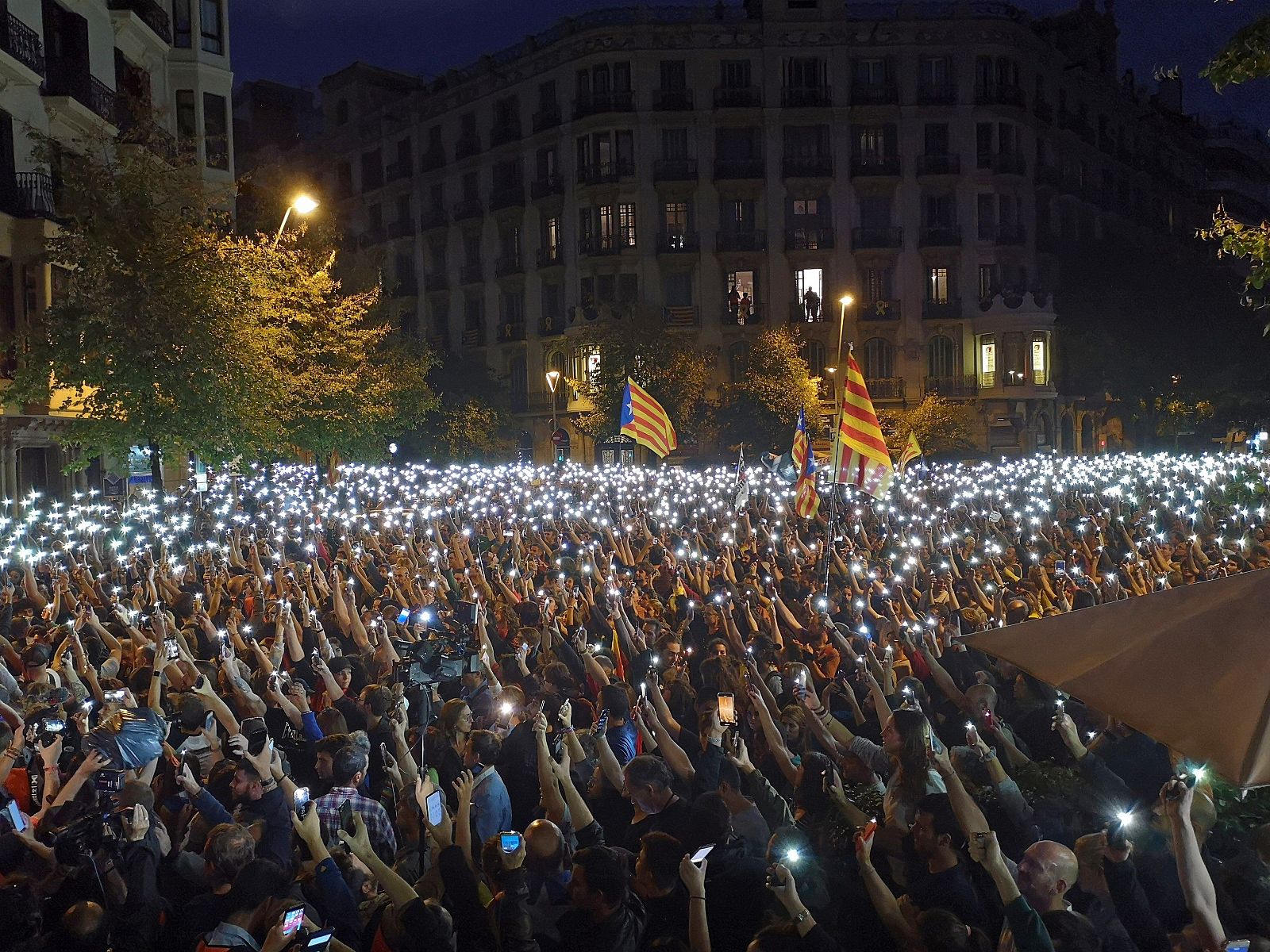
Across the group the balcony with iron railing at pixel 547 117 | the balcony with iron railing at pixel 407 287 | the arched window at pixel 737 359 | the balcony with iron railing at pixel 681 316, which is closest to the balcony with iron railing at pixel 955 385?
the arched window at pixel 737 359

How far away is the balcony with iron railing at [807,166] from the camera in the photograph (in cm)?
5047

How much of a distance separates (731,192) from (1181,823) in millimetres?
49030

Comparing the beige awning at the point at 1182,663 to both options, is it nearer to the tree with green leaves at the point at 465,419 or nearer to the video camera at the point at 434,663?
the video camera at the point at 434,663

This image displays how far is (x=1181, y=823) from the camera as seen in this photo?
4.32m

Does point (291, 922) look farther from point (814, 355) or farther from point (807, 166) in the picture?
point (807, 166)

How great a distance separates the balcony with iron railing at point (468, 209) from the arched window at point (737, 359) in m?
14.6

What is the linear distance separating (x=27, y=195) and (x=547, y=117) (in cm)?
3097

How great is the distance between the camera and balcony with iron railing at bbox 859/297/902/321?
166 ft

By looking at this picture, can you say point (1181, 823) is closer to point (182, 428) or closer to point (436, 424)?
point (182, 428)

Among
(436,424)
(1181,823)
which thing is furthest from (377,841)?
(436,424)

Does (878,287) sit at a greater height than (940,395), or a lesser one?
greater

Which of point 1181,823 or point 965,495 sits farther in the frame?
point 965,495

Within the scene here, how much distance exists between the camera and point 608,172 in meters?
51.0

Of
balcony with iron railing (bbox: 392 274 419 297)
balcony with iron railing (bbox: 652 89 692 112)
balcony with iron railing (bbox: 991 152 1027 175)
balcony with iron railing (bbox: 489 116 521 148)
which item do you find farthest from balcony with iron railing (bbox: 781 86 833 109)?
balcony with iron railing (bbox: 392 274 419 297)
